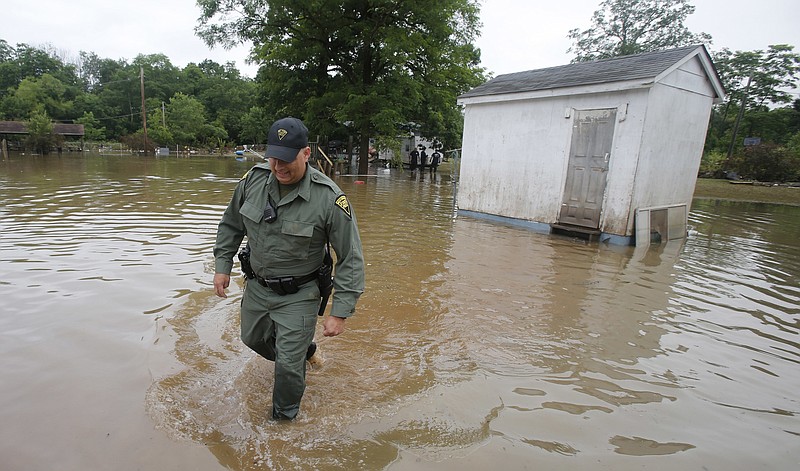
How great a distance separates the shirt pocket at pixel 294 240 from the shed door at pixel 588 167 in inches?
313

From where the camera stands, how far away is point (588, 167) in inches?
366

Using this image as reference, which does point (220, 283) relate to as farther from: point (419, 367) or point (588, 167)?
point (588, 167)

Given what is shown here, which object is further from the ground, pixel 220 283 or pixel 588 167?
pixel 588 167

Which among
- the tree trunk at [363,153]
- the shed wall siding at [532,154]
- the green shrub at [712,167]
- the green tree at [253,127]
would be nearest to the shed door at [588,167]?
the shed wall siding at [532,154]

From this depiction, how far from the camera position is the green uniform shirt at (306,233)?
2684 mm

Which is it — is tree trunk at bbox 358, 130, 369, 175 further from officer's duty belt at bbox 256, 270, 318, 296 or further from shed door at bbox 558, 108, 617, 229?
officer's duty belt at bbox 256, 270, 318, 296

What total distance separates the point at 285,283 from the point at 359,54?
2158 cm

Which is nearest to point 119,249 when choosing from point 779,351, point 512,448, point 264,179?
point 264,179

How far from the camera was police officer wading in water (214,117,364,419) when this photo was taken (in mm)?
2670

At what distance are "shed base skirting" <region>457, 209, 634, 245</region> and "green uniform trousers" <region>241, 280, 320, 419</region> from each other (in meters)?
7.77

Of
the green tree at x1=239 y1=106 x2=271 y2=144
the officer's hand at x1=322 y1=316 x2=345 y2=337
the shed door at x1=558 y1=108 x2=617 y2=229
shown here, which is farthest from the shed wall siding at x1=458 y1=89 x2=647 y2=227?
the green tree at x1=239 y1=106 x2=271 y2=144

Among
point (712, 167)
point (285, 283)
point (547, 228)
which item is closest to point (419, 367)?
point (285, 283)

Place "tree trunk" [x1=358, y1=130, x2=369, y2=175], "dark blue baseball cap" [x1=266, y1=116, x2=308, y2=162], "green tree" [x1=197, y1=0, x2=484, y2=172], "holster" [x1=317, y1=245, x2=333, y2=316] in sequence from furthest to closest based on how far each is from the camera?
Result: "tree trunk" [x1=358, y1=130, x2=369, y2=175] < "green tree" [x1=197, y1=0, x2=484, y2=172] < "holster" [x1=317, y1=245, x2=333, y2=316] < "dark blue baseball cap" [x1=266, y1=116, x2=308, y2=162]

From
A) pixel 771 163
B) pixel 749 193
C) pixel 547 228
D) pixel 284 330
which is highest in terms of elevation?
pixel 771 163
